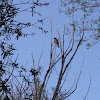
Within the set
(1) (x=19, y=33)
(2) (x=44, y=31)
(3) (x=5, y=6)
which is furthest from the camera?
(2) (x=44, y=31)

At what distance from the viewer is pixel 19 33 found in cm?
373

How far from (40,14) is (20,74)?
37.5 inches

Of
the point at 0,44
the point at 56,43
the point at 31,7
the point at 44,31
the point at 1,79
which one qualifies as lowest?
the point at 1,79

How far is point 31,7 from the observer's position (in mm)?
3836

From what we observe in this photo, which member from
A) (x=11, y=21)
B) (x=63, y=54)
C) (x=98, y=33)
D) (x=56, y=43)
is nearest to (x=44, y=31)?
(x=11, y=21)

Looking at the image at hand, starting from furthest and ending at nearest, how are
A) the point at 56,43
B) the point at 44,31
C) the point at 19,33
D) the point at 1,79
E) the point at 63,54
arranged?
the point at 44,31, the point at 19,33, the point at 1,79, the point at 56,43, the point at 63,54

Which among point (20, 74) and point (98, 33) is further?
point (98, 33)

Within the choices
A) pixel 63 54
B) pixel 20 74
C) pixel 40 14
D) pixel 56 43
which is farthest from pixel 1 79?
pixel 63 54

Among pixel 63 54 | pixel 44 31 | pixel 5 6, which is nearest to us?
A: pixel 63 54

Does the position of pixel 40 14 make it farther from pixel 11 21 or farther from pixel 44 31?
pixel 11 21

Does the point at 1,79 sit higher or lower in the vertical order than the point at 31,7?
lower

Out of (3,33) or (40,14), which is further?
(40,14)

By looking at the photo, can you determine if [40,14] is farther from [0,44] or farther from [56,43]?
[56,43]

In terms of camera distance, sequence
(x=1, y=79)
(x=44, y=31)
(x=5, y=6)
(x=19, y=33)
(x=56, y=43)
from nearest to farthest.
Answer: (x=56, y=43), (x=1, y=79), (x=5, y=6), (x=19, y=33), (x=44, y=31)
